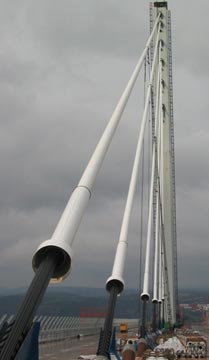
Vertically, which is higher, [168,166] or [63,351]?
[168,166]

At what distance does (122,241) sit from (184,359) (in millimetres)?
15442

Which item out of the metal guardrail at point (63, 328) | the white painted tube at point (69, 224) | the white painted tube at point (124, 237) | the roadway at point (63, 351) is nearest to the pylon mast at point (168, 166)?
the metal guardrail at point (63, 328)

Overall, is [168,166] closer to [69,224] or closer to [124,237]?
[124,237]

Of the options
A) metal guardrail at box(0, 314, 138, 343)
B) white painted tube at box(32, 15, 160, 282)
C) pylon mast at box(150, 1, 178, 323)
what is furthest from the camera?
pylon mast at box(150, 1, 178, 323)

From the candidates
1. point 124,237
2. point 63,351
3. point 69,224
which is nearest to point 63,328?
point 63,351

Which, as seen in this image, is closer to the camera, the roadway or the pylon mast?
the roadway

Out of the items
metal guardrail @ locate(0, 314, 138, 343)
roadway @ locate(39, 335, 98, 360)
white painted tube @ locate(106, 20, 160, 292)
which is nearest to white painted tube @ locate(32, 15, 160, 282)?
white painted tube @ locate(106, 20, 160, 292)

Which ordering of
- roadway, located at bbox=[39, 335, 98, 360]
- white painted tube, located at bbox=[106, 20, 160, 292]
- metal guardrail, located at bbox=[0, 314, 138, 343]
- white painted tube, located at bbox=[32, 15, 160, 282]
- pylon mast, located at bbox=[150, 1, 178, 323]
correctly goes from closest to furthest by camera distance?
white painted tube, located at bbox=[32, 15, 160, 282] → white painted tube, located at bbox=[106, 20, 160, 292] → roadway, located at bbox=[39, 335, 98, 360] → metal guardrail, located at bbox=[0, 314, 138, 343] → pylon mast, located at bbox=[150, 1, 178, 323]

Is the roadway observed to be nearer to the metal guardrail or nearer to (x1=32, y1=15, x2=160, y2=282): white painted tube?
the metal guardrail

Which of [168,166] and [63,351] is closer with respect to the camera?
[63,351]

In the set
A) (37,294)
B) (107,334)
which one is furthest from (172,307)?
(37,294)

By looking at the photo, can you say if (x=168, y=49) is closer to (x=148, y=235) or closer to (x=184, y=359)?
(x=148, y=235)

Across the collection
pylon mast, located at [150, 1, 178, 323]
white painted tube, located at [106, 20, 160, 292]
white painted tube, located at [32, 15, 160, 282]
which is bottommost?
white painted tube, located at [32, 15, 160, 282]

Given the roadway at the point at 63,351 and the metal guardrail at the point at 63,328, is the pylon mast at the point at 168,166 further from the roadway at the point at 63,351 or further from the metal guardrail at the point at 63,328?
→ the roadway at the point at 63,351
